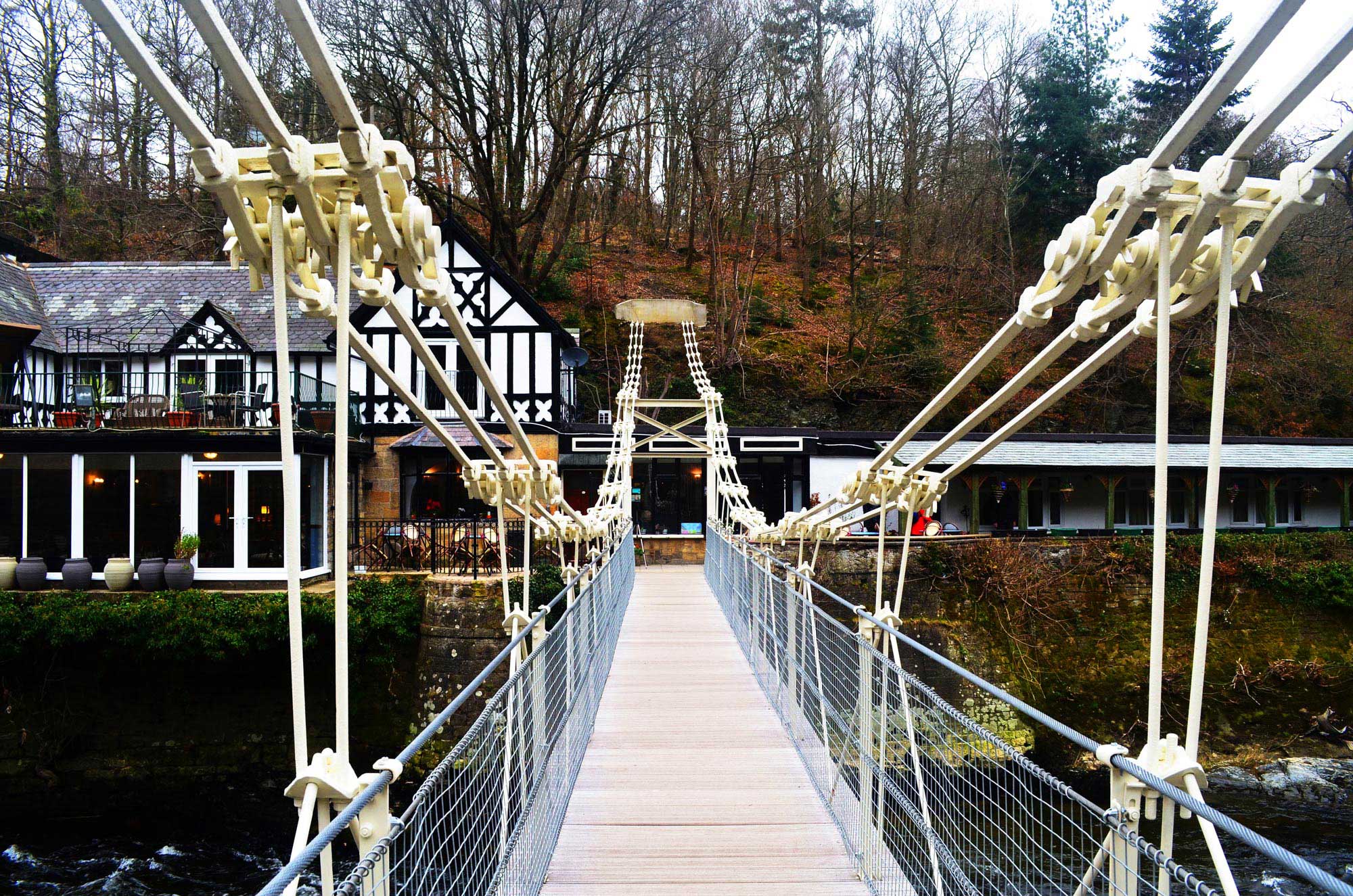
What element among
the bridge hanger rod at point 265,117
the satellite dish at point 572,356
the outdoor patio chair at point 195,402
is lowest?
the outdoor patio chair at point 195,402

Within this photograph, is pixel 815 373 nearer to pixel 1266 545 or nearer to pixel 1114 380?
pixel 1114 380

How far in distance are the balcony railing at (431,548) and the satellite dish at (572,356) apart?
235 inches

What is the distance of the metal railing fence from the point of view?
2.11m

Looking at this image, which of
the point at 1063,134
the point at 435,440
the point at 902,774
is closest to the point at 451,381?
the point at 435,440

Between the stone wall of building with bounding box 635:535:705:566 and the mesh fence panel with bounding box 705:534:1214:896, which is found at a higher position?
the mesh fence panel with bounding box 705:534:1214:896

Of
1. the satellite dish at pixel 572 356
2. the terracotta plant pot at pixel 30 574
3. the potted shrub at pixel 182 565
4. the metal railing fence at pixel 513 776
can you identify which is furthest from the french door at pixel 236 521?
the satellite dish at pixel 572 356

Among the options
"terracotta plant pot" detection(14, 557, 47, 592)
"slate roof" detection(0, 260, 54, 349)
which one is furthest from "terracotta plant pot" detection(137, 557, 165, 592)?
"slate roof" detection(0, 260, 54, 349)

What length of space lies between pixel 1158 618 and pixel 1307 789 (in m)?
12.5

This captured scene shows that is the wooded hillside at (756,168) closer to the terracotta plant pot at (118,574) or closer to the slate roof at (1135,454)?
the slate roof at (1135,454)

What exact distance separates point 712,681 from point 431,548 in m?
7.56

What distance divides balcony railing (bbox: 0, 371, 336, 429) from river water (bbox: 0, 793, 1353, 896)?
5076mm

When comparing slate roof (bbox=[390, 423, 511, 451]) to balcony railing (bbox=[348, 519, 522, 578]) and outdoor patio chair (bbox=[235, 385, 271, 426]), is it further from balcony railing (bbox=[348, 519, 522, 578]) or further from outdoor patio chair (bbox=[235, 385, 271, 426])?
outdoor patio chair (bbox=[235, 385, 271, 426])

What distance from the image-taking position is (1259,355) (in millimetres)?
24938

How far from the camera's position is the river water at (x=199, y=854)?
28.4ft
